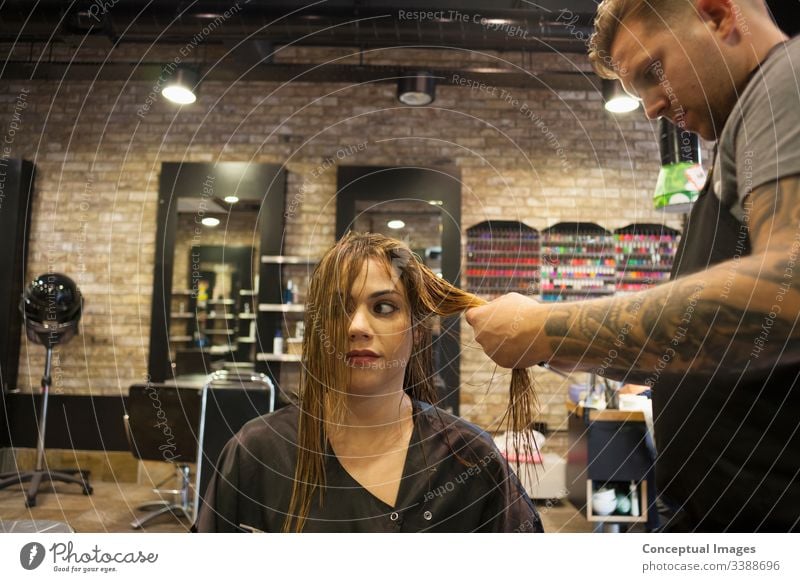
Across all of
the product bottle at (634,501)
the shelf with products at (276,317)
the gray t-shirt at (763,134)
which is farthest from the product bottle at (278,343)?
the gray t-shirt at (763,134)

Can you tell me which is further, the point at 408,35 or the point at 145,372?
the point at 145,372

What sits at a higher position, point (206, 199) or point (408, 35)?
point (408, 35)

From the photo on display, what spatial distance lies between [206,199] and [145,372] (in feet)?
5.55

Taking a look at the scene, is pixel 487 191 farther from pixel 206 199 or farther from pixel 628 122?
pixel 206 199

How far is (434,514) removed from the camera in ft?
3.64

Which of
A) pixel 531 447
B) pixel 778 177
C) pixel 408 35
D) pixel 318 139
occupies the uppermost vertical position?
pixel 318 139

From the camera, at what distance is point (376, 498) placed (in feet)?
3.61

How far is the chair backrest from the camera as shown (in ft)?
9.86

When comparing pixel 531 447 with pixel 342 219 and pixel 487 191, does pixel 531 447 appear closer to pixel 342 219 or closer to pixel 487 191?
pixel 342 219

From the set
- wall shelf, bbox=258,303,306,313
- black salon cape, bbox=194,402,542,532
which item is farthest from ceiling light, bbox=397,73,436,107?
wall shelf, bbox=258,303,306,313

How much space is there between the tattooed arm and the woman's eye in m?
0.30

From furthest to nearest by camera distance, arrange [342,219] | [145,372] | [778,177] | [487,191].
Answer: [487,191]
[145,372]
[342,219]
[778,177]

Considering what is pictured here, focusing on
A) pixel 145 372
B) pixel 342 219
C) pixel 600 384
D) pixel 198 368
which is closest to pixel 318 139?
pixel 342 219

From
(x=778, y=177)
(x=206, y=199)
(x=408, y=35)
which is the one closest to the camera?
(x=778, y=177)
